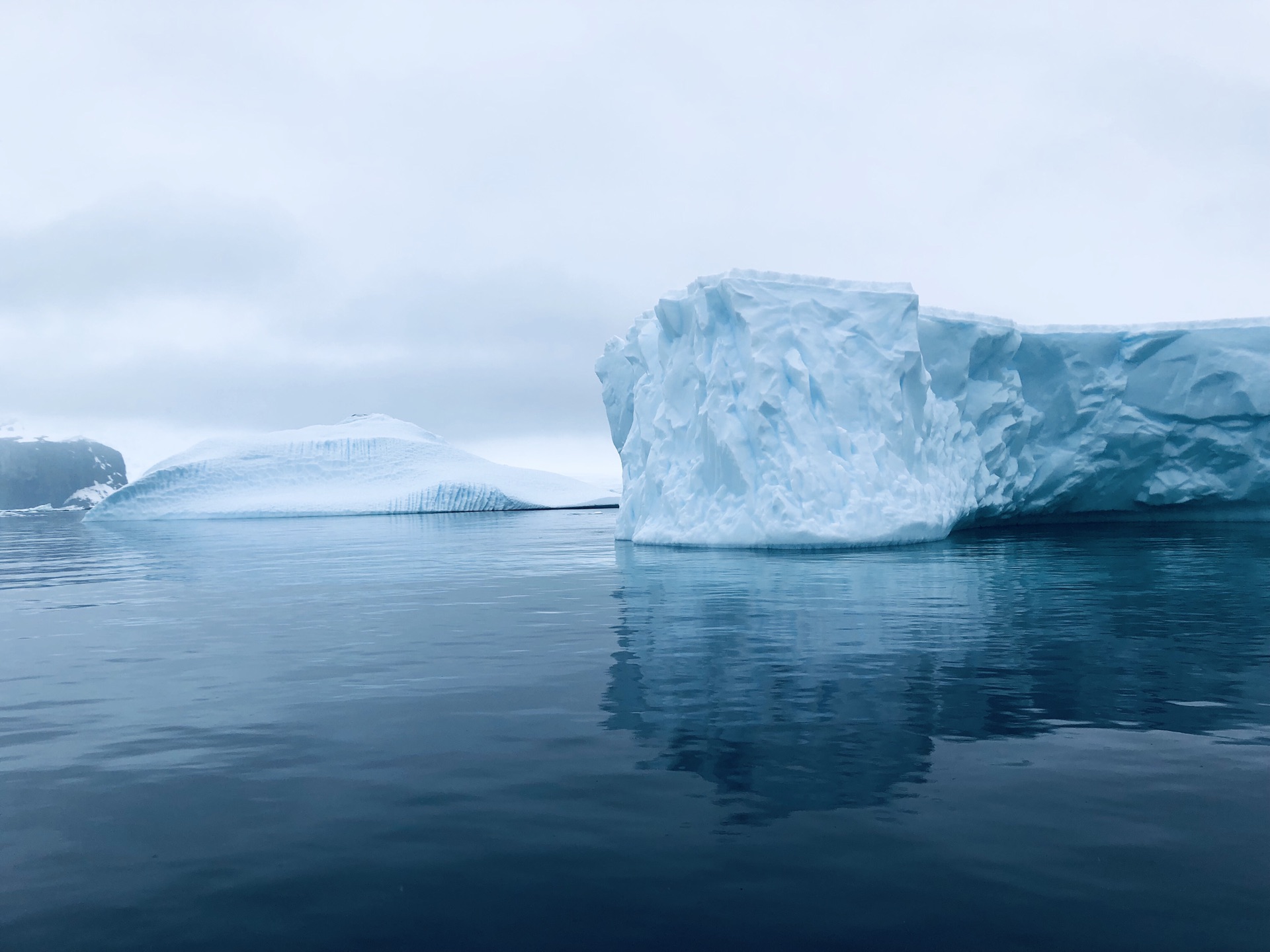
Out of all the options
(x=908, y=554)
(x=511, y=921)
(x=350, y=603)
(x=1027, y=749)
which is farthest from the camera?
(x=908, y=554)

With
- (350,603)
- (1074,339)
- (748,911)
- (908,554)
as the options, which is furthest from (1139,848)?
(1074,339)

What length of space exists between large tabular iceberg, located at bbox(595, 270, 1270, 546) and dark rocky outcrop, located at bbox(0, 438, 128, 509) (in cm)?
18519

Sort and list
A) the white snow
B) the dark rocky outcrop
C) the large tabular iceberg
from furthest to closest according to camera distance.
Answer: the white snow, the dark rocky outcrop, the large tabular iceberg

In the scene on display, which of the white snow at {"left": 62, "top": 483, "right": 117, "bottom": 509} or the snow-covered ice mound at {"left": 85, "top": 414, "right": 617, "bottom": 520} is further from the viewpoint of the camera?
the white snow at {"left": 62, "top": 483, "right": 117, "bottom": 509}

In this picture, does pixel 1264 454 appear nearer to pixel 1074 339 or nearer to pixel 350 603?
pixel 1074 339

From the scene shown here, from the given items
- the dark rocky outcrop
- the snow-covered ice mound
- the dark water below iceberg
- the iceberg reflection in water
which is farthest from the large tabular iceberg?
the dark rocky outcrop

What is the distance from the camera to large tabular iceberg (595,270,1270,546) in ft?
61.8

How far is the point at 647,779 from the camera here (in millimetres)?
4418

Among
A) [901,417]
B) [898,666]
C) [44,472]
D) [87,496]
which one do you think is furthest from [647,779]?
[44,472]

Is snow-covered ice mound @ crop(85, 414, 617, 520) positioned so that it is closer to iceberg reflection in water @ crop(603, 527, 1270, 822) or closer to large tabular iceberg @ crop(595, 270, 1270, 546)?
large tabular iceberg @ crop(595, 270, 1270, 546)

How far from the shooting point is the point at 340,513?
51.6 m

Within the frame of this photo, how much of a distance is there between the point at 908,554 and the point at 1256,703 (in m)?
11.3

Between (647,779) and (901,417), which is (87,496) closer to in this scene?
(901,417)

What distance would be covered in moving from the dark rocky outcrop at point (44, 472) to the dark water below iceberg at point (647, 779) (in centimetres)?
19453
